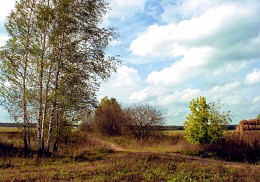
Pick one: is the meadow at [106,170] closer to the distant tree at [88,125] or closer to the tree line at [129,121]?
Answer: the tree line at [129,121]

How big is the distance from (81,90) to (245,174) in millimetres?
11250

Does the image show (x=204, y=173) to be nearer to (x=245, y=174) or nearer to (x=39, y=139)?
(x=245, y=174)

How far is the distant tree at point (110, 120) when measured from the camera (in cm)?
3926

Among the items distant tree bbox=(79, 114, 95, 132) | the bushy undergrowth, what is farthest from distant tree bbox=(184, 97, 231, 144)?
distant tree bbox=(79, 114, 95, 132)

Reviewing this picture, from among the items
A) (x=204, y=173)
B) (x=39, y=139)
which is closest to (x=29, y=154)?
(x=39, y=139)

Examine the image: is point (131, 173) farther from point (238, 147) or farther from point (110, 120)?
point (110, 120)

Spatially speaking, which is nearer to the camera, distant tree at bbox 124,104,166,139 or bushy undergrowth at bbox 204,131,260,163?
bushy undergrowth at bbox 204,131,260,163

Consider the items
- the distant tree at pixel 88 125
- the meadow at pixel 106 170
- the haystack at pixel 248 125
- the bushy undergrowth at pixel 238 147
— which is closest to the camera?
the meadow at pixel 106 170

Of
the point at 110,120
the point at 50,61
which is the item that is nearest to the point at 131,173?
the point at 50,61

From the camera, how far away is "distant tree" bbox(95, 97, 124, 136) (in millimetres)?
39259

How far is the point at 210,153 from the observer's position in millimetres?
21000

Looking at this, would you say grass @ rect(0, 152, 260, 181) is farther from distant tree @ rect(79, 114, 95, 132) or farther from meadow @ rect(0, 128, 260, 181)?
distant tree @ rect(79, 114, 95, 132)

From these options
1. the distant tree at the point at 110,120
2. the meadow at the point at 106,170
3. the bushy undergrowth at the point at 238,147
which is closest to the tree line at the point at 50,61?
the meadow at the point at 106,170

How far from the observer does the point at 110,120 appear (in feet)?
135
